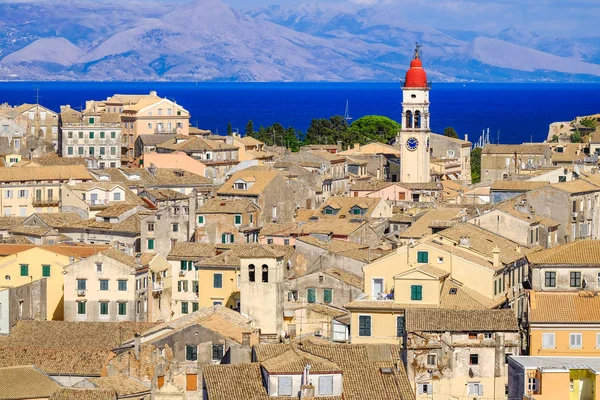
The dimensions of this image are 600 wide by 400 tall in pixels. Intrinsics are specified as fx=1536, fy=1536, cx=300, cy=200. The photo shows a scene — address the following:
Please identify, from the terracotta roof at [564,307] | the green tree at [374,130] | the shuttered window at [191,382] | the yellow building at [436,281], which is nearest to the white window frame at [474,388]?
the terracotta roof at [564,307]

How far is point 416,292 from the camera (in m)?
46.6

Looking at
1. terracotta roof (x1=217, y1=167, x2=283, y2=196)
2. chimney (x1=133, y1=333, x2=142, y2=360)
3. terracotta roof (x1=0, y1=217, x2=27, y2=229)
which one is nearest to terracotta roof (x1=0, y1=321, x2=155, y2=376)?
chimney (x1=133, y1=333, x2=142, y2=360)

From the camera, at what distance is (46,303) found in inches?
2227

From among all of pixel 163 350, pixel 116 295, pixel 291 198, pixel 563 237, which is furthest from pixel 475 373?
pixel 291 198

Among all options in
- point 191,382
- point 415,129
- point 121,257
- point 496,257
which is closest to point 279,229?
point 121,257

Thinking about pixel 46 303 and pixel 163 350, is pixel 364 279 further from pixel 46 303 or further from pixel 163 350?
pixel 46 303

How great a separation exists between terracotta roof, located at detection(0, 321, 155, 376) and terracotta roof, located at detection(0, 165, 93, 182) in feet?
91.6

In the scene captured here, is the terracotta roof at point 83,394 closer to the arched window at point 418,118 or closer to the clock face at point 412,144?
the clock face at point 412,144

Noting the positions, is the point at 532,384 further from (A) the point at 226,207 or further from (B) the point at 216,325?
(A) the point at 226,207

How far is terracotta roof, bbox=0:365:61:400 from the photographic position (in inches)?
1608

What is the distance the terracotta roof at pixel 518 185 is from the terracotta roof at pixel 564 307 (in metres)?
24.3

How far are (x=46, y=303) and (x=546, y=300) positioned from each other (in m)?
20.4

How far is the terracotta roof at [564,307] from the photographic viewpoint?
142ft

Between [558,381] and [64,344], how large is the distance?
799 inches
